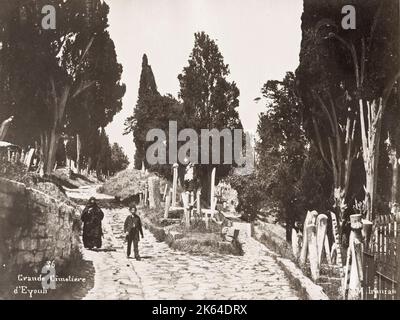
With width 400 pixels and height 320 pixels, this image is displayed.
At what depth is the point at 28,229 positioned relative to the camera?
6.05m

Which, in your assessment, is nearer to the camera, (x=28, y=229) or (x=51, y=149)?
→ (x=28, y=229)

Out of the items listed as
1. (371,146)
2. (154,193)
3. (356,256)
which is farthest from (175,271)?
(371,146)

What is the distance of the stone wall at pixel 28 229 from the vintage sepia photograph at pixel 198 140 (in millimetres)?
39

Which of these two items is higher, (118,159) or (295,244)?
(118,159)

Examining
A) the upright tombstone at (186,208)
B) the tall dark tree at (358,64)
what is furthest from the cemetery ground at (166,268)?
the tall dark tree at (358,64)

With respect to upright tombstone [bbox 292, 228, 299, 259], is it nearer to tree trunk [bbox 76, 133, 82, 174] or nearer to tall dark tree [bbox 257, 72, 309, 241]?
tall dark tree [bbox 257, 72, 309, 241]

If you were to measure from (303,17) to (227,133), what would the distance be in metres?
2.35

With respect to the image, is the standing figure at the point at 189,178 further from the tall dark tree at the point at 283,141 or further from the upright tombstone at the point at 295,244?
the upright tombstone at the point at 295,244

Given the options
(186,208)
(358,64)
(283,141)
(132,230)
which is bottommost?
(132,230)

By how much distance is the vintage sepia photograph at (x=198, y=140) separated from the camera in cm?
678

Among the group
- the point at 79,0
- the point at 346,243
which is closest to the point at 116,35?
the point at 79,0

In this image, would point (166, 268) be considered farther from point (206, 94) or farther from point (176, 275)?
point (206, 94)

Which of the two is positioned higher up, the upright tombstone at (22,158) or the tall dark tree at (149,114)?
the tall dark tree at (149,114)

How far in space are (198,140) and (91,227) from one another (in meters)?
2.36
